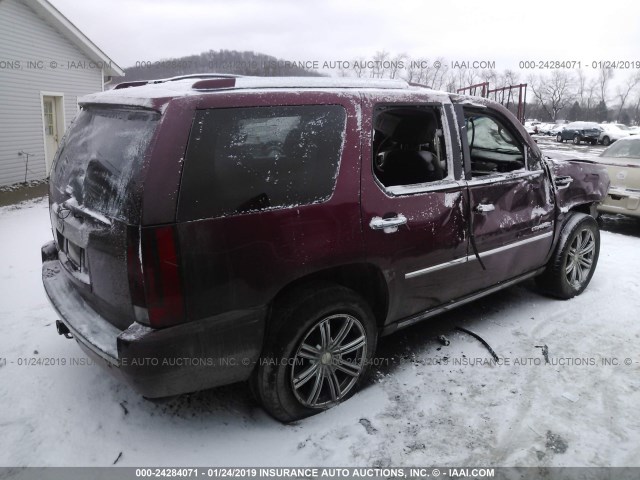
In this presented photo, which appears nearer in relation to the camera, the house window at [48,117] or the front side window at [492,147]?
the front side window at [492,147]

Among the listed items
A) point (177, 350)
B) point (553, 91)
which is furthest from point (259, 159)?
point (553, 91)

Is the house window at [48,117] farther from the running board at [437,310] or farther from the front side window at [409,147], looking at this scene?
the running board at [437,310]

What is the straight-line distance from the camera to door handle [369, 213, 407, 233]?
276 cm

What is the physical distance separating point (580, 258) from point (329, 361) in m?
3.17

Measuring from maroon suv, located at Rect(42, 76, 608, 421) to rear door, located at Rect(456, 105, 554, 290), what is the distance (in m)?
0.03

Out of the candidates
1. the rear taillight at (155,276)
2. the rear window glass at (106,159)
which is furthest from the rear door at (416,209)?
the rear window glass at (106,159)

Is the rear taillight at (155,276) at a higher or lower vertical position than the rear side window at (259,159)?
lower

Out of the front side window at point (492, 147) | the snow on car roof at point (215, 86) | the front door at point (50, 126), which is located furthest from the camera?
the front door at point (50, 126)

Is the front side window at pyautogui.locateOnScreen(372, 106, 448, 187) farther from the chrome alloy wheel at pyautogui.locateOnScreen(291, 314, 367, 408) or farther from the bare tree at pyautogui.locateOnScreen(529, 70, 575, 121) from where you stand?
the bare tree at pyautogui.locateOnScreen(529, 70, 575, 121)

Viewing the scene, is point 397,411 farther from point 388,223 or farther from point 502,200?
point 502,200

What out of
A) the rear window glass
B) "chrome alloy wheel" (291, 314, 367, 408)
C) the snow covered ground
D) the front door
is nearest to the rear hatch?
the rear window glass

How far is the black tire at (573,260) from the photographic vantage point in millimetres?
4363

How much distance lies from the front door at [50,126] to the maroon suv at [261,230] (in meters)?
12.6

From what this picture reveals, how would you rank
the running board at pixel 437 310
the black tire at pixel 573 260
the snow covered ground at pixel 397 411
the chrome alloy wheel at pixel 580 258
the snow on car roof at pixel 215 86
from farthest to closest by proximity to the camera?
the chrome alloy wheel at pixel 580 258
the black tire at pixel 573 260
the running board at pixel 437 310
the snow covered ground at pixel 397 411
the snow on car roof at pixel 215 86
